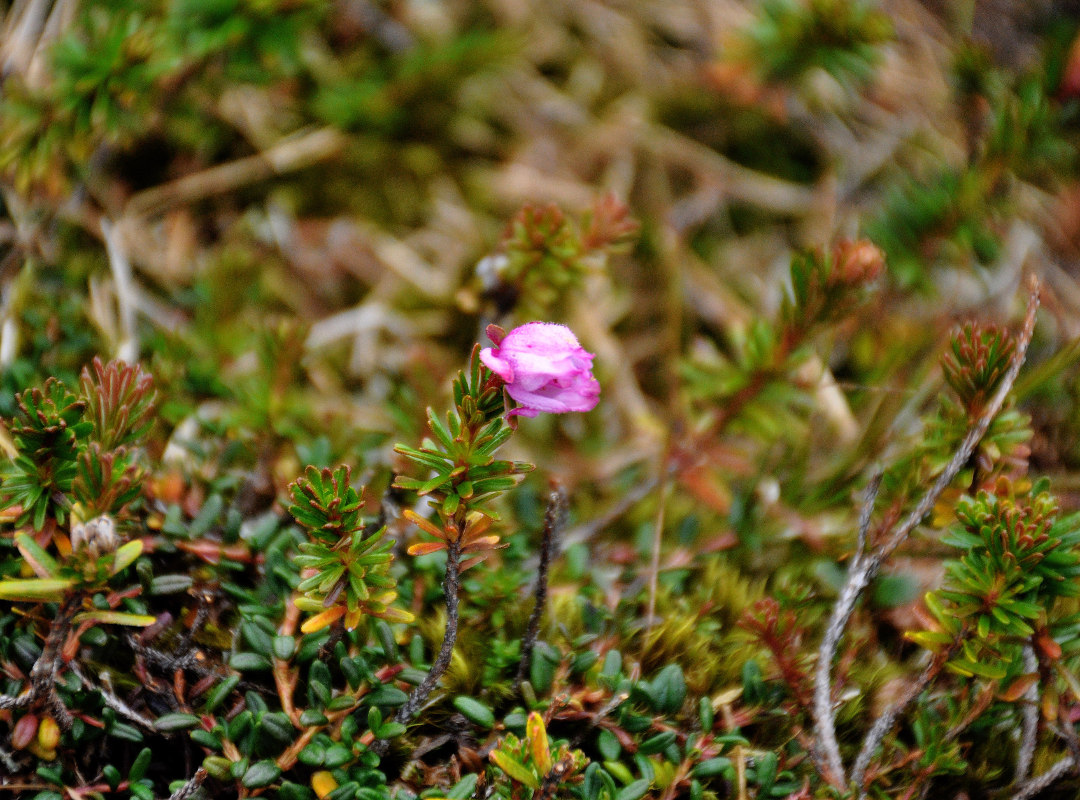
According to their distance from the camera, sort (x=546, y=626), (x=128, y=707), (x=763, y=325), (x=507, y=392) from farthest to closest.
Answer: (x=763, y=325) < (x=546, y=626) < (x=128, y=707) < (x=507, y=392)

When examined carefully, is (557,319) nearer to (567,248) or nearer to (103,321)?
(567,248)

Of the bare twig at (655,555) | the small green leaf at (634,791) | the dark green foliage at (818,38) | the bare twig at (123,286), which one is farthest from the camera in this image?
the dark green foliage at (818,38)

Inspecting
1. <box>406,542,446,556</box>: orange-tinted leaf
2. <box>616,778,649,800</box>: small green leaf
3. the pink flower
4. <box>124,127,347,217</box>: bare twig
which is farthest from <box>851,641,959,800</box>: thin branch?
<box>124,127,347,217</box>: bare twig

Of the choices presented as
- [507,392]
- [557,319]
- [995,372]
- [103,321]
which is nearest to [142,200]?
[103,321]

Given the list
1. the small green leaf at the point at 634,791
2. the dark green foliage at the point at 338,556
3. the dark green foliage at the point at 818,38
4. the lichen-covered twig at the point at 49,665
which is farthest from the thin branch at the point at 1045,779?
the dark green foliage at the point at 818,38

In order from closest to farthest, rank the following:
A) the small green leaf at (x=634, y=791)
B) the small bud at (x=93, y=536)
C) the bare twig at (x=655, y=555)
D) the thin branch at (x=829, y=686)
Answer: the small bud at (x=93, y=536)
the small green leaf at (x=634, y=791)
the thin branch at (x=829, y=686)
the bare twig at (x=655, y=555)

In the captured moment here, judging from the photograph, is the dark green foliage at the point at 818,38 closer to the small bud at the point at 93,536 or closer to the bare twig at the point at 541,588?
the bare twig at the point at 541,588

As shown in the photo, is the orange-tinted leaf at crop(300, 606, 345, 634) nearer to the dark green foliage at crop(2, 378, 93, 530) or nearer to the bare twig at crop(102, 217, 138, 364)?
the dark green foliage at crop(2, 378, 93, 530)

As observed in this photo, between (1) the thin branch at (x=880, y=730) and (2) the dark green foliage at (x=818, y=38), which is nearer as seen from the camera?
(1) the thin branch at (x=880, y=730)
